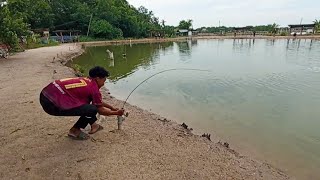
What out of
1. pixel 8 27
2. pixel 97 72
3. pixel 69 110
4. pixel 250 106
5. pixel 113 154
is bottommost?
pixel 250 106

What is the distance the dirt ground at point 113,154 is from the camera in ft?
16.0

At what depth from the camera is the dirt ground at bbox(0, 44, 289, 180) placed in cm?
487

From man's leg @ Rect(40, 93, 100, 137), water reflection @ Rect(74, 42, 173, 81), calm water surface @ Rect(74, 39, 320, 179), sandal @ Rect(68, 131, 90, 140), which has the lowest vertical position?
water reflection @ Rect(74, 42, 173, 81)

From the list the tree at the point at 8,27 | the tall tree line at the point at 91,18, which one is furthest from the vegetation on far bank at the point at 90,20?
the tree at the point at 8,27

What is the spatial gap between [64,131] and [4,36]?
59.7ft

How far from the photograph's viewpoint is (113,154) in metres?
5.47

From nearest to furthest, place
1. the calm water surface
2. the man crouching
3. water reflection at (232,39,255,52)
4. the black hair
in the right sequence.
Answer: the man crouching → the black hair → the calm water surface → water reflection at (232,39,255,52)

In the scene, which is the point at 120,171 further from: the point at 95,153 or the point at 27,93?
the point at 27,93

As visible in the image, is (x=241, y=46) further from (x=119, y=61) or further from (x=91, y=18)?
(x=91, y=18)

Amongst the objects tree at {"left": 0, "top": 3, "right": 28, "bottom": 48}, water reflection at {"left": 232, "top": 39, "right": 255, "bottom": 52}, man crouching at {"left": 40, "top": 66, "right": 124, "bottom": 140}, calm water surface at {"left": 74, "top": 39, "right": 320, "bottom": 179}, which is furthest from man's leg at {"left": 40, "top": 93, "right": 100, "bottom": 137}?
water reflection at {"left": 232, "top": 39, "right": 255, "bottom": 52}

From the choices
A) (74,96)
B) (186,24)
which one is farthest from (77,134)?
(186,24)

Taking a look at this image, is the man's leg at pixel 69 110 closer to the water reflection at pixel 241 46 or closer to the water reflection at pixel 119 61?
the water reflection at pixel 119 61

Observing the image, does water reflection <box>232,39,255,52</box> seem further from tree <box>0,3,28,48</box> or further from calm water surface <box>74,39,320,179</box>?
tree <box>0,3,28,48</box>

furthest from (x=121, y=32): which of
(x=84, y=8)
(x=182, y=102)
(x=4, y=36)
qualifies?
(x=182, y=102)
